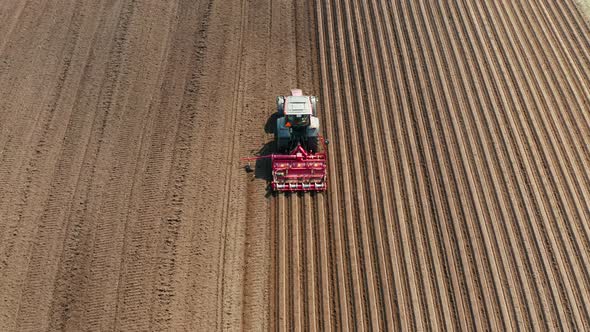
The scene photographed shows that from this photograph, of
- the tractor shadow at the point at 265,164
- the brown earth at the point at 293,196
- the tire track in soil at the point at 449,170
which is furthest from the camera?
the tractor shadow at the point at 265,164

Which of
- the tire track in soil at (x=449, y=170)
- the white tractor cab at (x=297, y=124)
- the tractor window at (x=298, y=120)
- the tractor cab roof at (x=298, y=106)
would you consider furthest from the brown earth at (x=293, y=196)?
the tractor cab roof at (x=298, y=106)

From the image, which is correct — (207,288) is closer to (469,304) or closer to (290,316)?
(290,316)

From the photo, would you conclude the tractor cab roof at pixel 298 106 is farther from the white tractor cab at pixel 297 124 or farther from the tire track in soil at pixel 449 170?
the tire track in soil at pixel 449 170

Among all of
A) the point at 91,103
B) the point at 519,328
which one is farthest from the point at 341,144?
the point at 91,103

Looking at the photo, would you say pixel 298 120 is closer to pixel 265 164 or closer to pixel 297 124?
pixel 297 124

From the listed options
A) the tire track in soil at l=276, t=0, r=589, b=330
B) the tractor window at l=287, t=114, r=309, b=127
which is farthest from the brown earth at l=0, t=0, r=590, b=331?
the tractor window at l=287, t=114, r=309, b=127

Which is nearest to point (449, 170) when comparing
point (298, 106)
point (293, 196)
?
point (293, 196)
